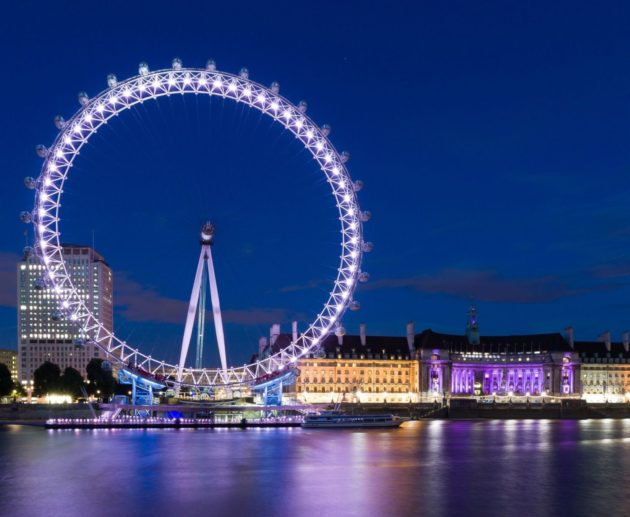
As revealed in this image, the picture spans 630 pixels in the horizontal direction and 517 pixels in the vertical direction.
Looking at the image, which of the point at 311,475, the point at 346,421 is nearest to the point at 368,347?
the point at 346,421

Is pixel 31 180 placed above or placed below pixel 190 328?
above

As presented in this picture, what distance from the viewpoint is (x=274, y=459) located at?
4594 centimetres

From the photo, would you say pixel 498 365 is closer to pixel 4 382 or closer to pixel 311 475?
pixel 4 382

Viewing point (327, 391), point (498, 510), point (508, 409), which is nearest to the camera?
point (498, 510)

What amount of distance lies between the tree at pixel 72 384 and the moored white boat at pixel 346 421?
3538 cm

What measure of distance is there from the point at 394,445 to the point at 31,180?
93.3 feet

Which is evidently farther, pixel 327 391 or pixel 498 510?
pixel 327 391

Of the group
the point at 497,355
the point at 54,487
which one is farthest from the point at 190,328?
the point at 497,355

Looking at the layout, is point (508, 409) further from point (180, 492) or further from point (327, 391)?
point (180, 492)

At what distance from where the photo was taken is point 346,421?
7769cm

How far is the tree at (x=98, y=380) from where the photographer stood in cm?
11350

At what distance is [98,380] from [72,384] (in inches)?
537

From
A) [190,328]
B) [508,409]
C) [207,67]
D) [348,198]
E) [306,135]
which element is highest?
[207,67]

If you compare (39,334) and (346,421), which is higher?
(39,334)
